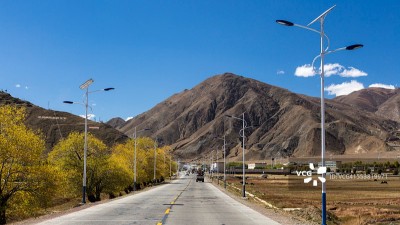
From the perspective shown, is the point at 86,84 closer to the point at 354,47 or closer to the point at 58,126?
the point at 354,47

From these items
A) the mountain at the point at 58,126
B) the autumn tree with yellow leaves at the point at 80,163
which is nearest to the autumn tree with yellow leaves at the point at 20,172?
the autumn tree with yellow leaves at the point at 80,163

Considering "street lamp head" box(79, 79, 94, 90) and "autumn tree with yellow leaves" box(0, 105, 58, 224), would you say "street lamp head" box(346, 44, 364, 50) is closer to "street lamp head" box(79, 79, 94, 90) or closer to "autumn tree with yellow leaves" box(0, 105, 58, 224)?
"autumn tree with yellow leaves" box(0, 105, 58, 224)

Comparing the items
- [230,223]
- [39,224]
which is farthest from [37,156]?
[230,223]

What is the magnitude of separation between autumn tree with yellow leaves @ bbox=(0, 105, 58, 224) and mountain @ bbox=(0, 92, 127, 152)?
441ft

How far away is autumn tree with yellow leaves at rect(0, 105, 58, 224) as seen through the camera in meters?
36.2

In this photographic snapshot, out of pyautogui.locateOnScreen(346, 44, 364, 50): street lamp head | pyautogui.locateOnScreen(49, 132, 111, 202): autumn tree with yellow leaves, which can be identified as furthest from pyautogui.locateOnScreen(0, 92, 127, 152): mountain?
pyautogui.locateOnScreen(346, 44, 364, 50): street lamp head

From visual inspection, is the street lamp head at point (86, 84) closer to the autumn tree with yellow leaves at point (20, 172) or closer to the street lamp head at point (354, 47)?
the autumn tree with yellow leaves at point (20, 172)

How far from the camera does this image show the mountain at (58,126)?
174637mm

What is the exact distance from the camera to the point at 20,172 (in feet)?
122

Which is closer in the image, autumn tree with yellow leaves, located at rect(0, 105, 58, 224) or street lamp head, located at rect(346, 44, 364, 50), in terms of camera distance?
street lamp head, located at rect(346, 44, 364, 50)

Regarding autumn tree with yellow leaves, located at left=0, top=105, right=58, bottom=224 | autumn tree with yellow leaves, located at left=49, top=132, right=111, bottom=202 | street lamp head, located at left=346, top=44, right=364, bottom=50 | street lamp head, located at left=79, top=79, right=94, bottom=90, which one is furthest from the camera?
autumn tree with yellow leaves, located at left=49, top=132, right=111, bottom=202

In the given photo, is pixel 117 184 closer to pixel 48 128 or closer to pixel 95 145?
pixel 95 145

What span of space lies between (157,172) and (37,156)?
8139 centimetres

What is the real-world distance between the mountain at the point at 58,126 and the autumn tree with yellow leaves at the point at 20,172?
13456cm
